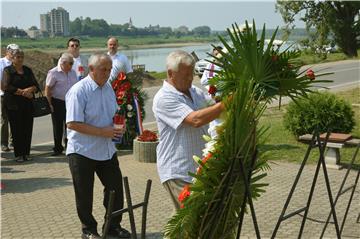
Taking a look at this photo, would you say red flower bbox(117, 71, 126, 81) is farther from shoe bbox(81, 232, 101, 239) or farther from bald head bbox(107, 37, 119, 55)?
shoe bbox(81, 232, 101, 239)

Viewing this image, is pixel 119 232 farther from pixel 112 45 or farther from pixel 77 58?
pixel 77 58

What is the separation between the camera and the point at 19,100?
9.33m

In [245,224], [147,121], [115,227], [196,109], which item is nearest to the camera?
[196,109]

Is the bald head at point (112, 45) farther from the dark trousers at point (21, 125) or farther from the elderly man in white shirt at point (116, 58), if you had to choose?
the dark trousers at point (21, 125)

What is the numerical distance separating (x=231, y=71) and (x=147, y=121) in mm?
11429

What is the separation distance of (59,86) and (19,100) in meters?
0.73

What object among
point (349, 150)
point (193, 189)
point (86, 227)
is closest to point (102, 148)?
point (86, 227)

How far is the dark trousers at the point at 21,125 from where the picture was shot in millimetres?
9312

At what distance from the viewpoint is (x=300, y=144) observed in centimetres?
1029

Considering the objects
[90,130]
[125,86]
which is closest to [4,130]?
[125,86]

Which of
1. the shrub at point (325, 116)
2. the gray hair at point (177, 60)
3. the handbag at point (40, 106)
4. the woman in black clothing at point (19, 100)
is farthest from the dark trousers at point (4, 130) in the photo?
the gray hair at point (177, 60)

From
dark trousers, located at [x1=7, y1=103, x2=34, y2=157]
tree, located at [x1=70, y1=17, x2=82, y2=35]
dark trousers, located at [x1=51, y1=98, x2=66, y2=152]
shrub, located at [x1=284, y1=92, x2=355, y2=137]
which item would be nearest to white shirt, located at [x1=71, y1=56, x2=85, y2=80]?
dark trousers, located at [x1=51, y1=98, x2=66, y2=152]

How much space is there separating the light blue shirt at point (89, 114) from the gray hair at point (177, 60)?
1418mm

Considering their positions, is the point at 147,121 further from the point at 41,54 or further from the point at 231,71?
the point at 41,54
